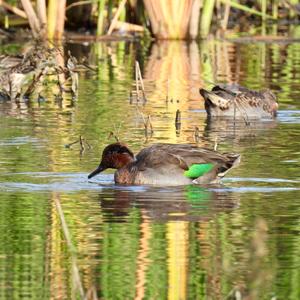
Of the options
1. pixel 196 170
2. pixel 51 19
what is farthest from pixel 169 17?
pixel 196 170

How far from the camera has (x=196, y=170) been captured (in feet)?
36.2

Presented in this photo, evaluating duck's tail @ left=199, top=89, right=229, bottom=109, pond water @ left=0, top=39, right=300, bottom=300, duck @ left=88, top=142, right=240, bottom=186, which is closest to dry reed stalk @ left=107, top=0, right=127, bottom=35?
pond water @ left=0, top=39, right=300, bottom=300

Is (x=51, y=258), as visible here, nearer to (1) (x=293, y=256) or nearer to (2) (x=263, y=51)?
(1) (x=293, y=256)

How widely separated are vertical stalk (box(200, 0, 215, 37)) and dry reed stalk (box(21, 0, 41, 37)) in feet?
11.1

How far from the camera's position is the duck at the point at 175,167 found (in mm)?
11008

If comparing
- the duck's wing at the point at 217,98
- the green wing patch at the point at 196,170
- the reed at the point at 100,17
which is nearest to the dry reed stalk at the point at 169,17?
the reed at the point at 100,17

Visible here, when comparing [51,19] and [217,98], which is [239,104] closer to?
[217,98]

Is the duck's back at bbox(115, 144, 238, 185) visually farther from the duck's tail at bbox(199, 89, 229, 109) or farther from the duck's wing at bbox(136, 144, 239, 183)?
the duck's tail at bbox(199, 89, 229, 109)

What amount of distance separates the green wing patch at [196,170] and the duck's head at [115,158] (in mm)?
565

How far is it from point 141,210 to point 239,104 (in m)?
6.53

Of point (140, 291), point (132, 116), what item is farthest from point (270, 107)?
point (140, 291)

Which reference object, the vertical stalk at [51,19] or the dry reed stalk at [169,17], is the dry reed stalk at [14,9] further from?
the dry reed stalk at [169,17]

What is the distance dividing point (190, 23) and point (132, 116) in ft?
37.2

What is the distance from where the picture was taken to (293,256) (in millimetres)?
8391
